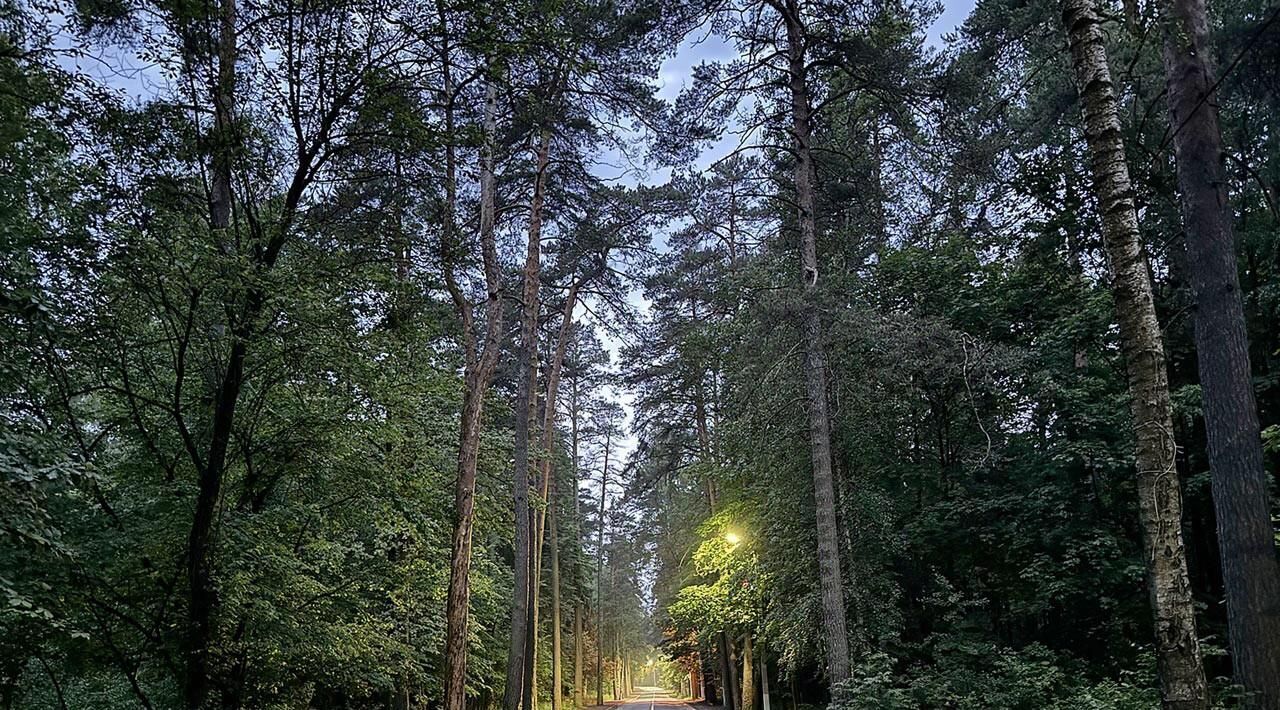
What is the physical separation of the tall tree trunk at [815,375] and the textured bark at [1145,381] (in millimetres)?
5575

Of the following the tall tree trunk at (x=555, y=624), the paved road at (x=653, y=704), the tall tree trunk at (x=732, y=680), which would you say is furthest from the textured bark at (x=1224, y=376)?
→ the paved road at (x=653, y=704)

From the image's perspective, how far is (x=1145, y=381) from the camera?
4.38 m

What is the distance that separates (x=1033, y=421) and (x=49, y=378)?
488 inches

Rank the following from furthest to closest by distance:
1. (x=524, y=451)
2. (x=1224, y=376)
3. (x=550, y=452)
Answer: (x=550, y=452), (x=524, y=451), (x=1224, y=376)

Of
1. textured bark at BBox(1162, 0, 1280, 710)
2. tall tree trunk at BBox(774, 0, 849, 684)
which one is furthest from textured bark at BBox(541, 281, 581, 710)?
textured bark at BBox(1162, 0, 1280, 710)

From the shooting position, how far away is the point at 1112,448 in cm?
955

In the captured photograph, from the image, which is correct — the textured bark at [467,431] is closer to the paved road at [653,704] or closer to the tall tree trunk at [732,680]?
the tall tree trunk at [732,680]

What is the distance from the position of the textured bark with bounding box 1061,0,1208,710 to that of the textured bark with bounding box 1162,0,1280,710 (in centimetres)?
162

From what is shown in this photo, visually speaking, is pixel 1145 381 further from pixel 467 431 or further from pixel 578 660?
pixel 578 660

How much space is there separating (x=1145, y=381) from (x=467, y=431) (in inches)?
304

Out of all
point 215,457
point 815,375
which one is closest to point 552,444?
point 815,375

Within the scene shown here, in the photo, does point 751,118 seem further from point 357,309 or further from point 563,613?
point 563,613

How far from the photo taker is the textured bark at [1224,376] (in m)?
6.09

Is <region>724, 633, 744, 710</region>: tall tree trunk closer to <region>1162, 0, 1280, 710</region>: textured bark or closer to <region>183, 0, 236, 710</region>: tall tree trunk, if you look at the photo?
<region>1162, 0, 1280, 710</region>: textured bark
